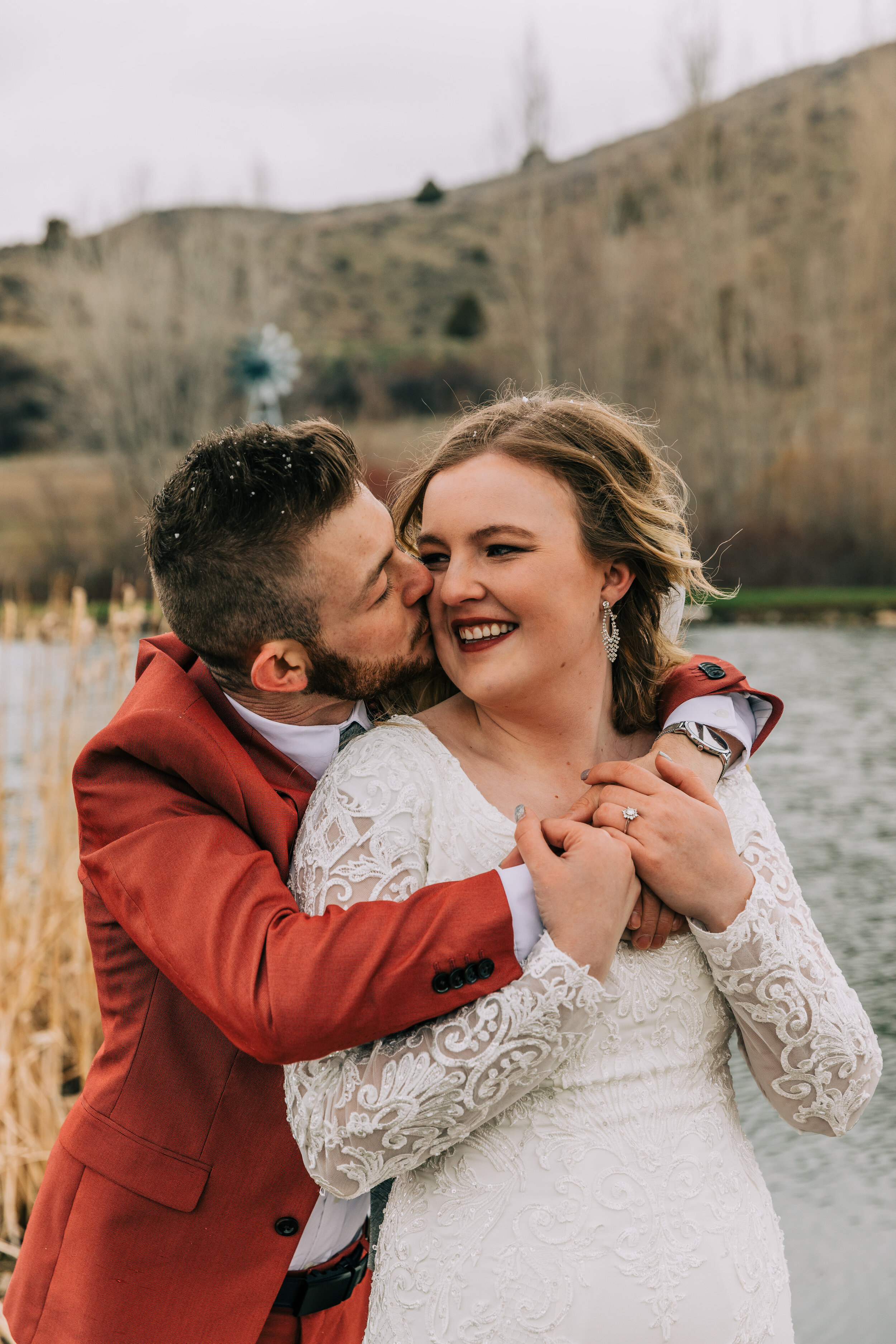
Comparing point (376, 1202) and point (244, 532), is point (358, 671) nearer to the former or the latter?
point (244, 532)

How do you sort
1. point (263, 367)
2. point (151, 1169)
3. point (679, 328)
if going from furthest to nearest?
1. point (679, 328)
2. point (263, 367)
3. point (151, 1169)

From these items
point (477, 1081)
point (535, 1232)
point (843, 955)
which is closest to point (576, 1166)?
point (535, 1232)

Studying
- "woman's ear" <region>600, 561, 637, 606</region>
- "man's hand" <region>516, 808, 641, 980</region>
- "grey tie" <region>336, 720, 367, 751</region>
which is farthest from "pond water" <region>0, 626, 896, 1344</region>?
"man's hand" <region>516, 808, 641, 980</region>

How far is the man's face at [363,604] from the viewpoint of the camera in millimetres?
1671

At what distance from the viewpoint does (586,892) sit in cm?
137

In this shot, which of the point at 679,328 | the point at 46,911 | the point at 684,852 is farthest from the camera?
the point at 679,328

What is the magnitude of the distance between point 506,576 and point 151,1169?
3.27ft

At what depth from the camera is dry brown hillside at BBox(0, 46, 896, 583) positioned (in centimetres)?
2128

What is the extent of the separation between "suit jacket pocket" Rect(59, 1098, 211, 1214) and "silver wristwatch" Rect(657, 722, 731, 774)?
3.07ft

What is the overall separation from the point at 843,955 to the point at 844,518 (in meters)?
16.4

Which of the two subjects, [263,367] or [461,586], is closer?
[461,586]

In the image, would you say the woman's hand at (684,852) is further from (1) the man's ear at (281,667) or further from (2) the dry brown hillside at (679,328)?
(2) the dry brown hillside at (679,328)

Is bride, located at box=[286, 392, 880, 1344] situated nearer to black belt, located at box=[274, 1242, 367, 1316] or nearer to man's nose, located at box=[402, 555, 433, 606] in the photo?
man's nose, located at box=[402, 555, 433, 606]

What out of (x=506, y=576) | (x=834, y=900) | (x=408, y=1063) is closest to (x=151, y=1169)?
(x=408, y=1063)
